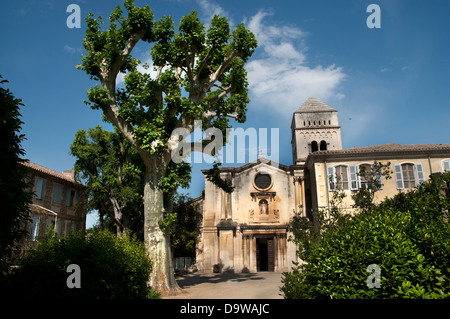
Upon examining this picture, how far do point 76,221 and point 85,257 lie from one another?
24257 millimetres

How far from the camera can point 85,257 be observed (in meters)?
7.18

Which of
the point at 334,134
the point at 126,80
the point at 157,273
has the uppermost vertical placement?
the point at 334,134

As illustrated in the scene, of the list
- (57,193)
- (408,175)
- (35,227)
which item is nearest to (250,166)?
(408,175)

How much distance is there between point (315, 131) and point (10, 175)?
36330mm

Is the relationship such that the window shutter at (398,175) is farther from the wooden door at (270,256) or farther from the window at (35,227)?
the window at (35,227)

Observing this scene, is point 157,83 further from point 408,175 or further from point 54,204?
point 408,175

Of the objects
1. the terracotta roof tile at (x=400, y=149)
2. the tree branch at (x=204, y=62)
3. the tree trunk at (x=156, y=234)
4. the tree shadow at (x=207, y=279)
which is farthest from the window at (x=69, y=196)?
the terracotta roof tile at (x=400, y=149)

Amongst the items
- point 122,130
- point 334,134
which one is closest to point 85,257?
point 122,130

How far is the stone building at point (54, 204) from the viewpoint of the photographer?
23.1 metres

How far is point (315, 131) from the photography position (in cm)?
4009
